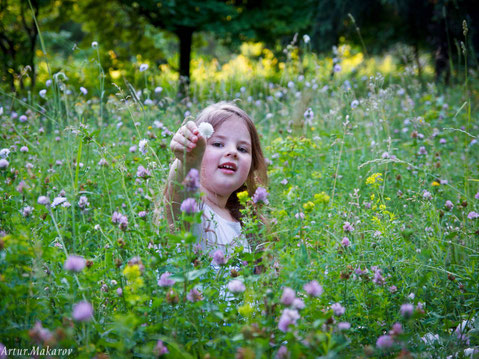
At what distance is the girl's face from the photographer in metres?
2.53

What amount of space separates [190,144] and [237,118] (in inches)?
34.2

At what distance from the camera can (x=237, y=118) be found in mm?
2764

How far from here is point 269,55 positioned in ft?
46.7

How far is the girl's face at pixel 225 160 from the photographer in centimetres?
253

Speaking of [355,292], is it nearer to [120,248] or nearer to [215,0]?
[120,248]

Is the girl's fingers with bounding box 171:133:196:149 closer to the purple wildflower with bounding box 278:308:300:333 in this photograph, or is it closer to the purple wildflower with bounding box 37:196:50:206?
the purple wildflower with bounding box 37:196:50:206

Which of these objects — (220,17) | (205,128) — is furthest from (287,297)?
(220,17)

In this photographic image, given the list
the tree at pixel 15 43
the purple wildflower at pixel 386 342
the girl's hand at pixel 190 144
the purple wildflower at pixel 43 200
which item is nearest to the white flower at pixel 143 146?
the girl's hand at pixel 190 144

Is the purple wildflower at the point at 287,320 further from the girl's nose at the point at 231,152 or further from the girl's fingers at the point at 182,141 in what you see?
the girl's nose at the point at 231,152

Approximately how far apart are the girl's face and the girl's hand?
43cm

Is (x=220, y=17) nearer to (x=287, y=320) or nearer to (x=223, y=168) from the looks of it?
(x=223, y=168)

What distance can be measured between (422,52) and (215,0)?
231 inches

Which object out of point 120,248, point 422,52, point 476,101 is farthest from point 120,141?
point 422,52

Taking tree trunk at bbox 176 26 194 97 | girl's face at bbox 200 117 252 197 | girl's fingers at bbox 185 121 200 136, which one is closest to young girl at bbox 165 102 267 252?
girl's face at bbox 200 117 252 197
